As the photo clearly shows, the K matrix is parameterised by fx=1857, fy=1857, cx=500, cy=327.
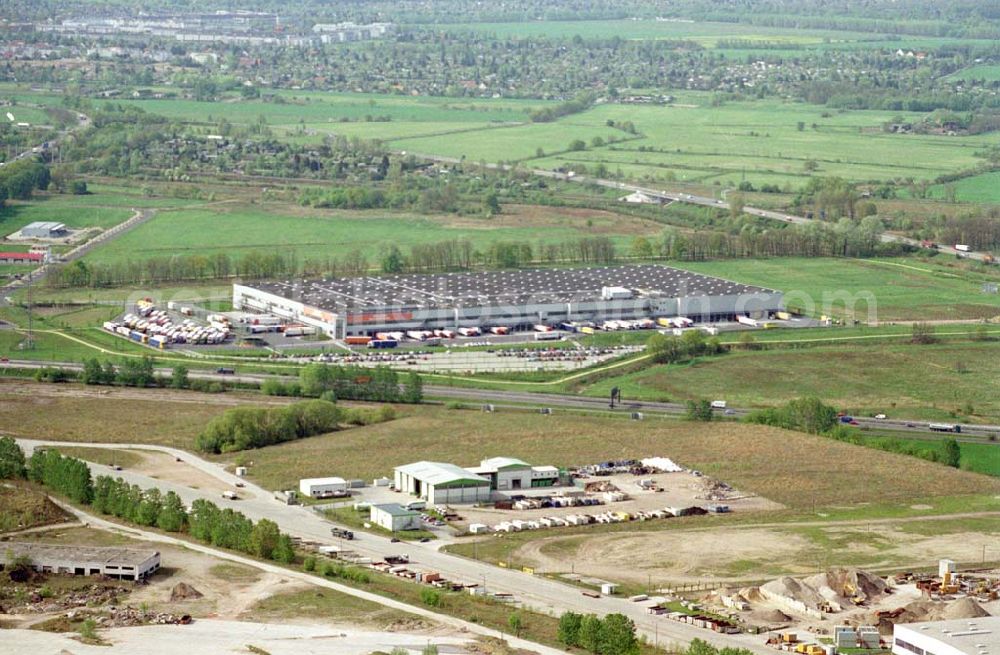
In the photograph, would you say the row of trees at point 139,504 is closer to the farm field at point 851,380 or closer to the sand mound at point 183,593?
the sand mound at point 183,593

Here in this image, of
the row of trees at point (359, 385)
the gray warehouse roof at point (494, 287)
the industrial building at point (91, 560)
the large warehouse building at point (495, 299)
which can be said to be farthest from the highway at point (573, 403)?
the industrial building at point (91, 560)

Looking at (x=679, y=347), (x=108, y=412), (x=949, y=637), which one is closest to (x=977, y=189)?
(x=679, y=347)

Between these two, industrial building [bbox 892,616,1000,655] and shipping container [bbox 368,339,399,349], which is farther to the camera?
shipping container [bbox 368,339,399,349]

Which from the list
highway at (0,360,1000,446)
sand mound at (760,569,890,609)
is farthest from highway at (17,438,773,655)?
highway at (0,360,1000,446)

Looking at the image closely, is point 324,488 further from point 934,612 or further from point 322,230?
point 322,230

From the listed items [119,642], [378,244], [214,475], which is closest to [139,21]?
[378,244]

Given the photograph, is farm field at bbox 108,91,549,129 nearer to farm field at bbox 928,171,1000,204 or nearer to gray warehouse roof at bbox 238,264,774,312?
farm field at bbox 928,171,1000,204
